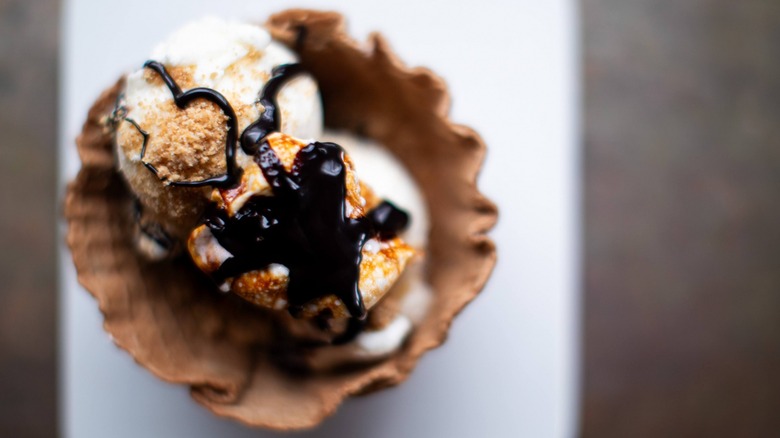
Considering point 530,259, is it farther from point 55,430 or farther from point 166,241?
point 55,430

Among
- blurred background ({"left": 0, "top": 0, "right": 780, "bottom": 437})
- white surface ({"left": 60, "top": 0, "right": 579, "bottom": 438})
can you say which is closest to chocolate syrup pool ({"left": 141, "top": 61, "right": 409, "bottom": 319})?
white surface ({"left": 60, "top": 0, "right": 579, "bottom": 438})

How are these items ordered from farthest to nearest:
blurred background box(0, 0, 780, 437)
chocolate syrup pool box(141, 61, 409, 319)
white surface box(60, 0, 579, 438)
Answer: blurred background box(0, 0, 780, 437) → white surface box(60, 0, 579, 438) → chocolate syrup pool box(141, 61, 409, 319)

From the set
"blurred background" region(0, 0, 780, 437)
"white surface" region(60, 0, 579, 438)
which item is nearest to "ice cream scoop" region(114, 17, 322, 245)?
"white surface" region(60, 0, 579, 438)

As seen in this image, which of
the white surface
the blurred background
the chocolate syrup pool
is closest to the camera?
the chocolate syrup pool

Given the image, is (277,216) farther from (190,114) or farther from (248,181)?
(190,114)

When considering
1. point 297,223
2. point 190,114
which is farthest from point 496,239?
point 190,114

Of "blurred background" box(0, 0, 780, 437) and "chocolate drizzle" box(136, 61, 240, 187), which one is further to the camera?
"blurred background" box(0, 0, 780, 437)

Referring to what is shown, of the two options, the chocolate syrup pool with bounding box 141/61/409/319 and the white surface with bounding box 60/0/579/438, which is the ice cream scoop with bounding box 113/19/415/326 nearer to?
the chocolate syrup pool with bounding box 141/61/409/319

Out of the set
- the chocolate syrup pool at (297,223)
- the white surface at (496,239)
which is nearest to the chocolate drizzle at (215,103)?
the chocolate syrup pool at (297,223)

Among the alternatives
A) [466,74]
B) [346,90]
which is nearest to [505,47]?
[466,74]
